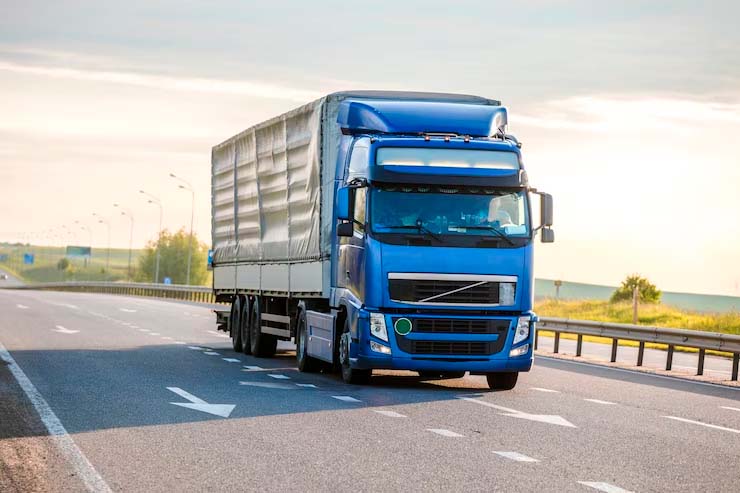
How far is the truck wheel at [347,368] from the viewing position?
1686 centimetres

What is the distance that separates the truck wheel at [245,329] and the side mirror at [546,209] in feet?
27.2

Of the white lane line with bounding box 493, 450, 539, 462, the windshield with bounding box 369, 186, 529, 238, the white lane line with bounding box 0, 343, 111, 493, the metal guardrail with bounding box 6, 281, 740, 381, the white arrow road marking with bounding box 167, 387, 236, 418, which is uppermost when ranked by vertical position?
the windshield with bounding box 369, 186, 529, 238

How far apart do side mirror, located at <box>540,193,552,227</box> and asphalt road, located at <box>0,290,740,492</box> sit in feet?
7.05

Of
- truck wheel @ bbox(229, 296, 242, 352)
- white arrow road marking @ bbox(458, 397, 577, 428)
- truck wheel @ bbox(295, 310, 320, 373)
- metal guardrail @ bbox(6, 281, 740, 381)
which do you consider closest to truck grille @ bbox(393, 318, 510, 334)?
white arrow road marking @ bbox(458, 397, 577, 428)

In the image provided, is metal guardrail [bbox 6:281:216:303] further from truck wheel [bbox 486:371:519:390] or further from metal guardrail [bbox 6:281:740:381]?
truck wheel [bbox 486:371:519:390]

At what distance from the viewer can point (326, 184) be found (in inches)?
717

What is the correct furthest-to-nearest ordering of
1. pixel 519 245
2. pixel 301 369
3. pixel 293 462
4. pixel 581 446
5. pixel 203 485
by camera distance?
pixel 301 369
pixel 519 245
pixel 581 446
pixel 293 462
pixel 203 485

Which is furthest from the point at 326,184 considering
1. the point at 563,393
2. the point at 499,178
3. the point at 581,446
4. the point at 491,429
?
the point at 581,446

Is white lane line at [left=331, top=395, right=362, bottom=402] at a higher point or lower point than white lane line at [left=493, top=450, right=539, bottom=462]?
lower

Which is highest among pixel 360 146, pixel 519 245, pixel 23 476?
pixel 360 146

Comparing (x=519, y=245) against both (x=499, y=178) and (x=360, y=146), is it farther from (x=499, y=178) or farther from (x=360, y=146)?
(x=360, y=146)

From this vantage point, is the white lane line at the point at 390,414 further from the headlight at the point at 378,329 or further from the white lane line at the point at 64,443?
the white lane line at the point at 64,443

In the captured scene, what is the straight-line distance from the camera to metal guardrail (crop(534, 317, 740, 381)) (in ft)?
70.2

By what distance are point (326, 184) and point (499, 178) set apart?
2809 mm
